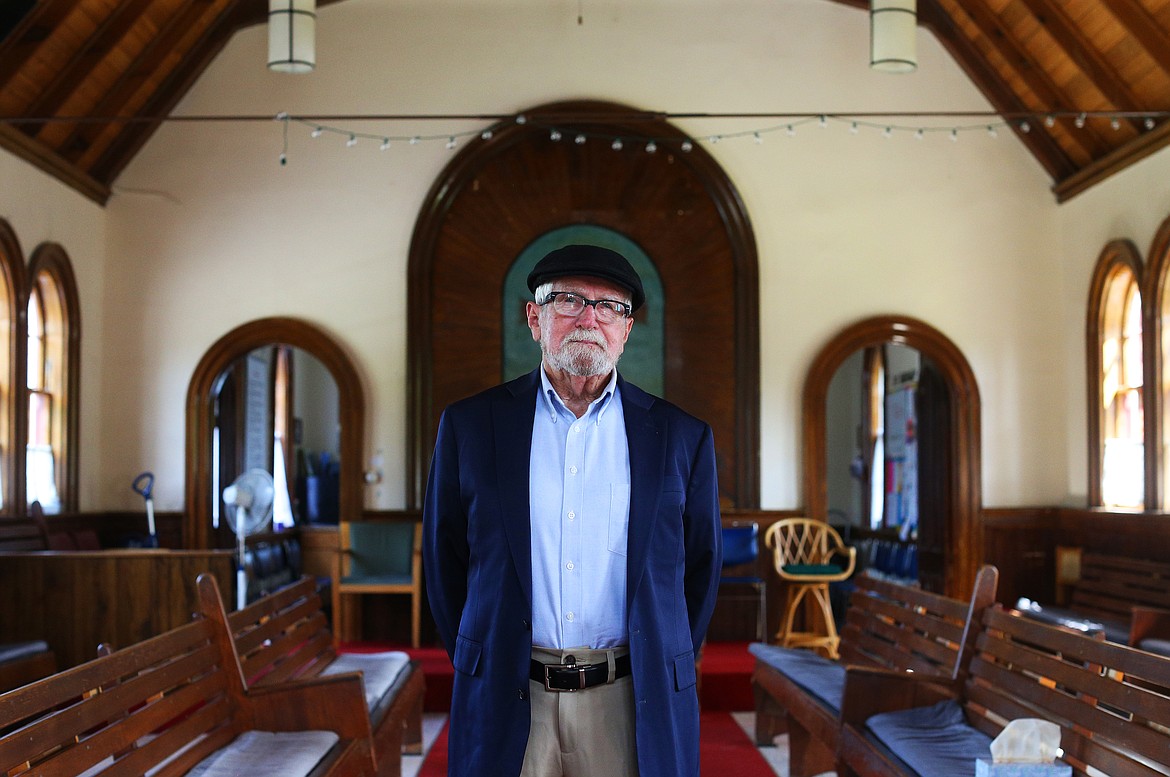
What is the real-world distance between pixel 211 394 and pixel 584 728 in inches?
299

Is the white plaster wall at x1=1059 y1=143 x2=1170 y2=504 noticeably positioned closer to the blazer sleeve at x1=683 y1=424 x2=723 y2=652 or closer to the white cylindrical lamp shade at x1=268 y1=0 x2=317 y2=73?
the white cylindrical lamp shade at x1=268 y1=0 x2=317 y2=73

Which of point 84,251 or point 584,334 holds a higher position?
point 84,251

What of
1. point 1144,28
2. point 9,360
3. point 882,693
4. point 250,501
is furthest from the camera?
point 9,360

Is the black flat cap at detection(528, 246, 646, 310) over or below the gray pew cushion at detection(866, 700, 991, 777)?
over

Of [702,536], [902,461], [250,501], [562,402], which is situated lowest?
[250,501]

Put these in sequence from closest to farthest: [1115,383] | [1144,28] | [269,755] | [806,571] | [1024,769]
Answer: [1024,769] → [269,755] → [1144,28] → [806,571] → [1115,383]

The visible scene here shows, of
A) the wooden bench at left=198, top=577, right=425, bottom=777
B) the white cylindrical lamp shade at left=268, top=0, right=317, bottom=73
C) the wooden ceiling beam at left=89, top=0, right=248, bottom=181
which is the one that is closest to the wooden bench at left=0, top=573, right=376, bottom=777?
the wooden bench at left=198, top=577, right=425, bottom=777

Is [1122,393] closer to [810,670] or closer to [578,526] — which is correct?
[810,670]

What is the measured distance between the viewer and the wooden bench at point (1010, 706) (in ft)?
11.3

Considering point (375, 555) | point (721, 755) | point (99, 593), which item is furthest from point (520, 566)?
point (375, 555)

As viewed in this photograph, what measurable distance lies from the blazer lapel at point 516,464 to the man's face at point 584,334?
118 mm

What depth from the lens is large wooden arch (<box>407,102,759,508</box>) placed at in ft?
31.1

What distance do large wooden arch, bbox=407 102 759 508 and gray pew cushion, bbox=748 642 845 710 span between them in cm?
321

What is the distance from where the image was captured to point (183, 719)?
4.09m
